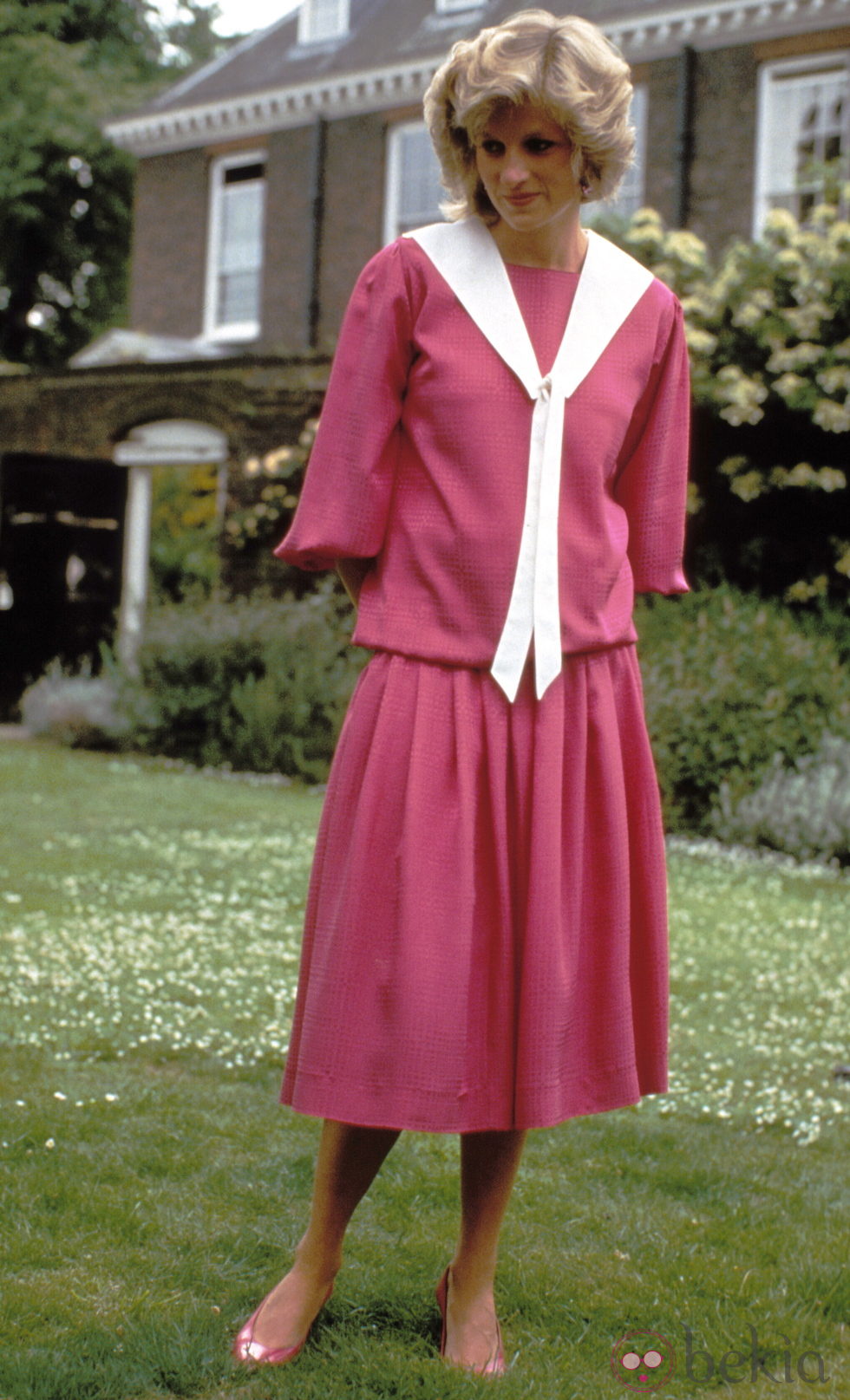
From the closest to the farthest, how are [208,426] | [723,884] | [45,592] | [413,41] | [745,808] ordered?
1. [723,884]
2. [745,808]
3. [208,426]
4. [45,592]
5. [413,41]

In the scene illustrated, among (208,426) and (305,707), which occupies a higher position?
(208,426)

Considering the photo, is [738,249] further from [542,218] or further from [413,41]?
[542,218]

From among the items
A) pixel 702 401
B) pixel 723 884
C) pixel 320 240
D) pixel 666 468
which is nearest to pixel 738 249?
pixel 702 401

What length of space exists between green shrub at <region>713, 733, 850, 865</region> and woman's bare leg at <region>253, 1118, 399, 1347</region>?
19.1ft

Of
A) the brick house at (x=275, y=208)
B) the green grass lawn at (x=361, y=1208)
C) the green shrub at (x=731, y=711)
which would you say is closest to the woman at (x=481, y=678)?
the green grass lawn at (x=361, y=1208)

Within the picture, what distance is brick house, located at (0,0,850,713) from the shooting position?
1285 centimetres

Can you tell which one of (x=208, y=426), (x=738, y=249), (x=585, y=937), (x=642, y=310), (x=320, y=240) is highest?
(x=320, y=240)

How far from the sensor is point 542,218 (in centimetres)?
202

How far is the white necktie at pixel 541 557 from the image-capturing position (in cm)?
199

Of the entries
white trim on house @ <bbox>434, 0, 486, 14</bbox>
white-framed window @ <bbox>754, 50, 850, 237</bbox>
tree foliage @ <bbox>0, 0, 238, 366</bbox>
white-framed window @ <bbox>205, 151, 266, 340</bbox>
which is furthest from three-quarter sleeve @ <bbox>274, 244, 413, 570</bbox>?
tree foliage @ <bbox>0, 0, 238, 366</bbox>

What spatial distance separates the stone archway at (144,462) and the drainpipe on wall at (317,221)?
10.3 feet

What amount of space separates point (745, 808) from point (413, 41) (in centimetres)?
1126

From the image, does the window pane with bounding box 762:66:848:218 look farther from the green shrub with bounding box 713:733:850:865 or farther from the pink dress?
the pink dress

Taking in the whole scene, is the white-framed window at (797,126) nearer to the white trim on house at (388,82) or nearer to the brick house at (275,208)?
the brick house at (275,208)
